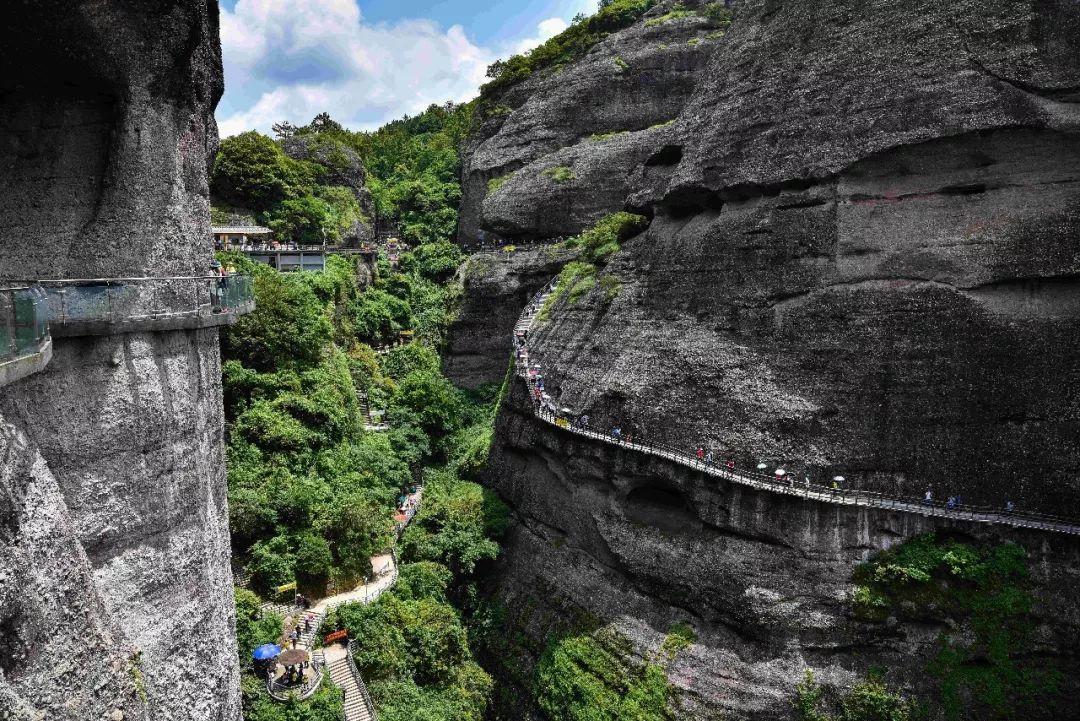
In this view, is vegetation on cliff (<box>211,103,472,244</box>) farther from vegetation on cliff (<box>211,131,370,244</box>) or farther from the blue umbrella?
the blue umbrella

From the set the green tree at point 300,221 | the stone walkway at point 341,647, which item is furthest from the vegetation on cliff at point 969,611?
the green tree at point 300,221

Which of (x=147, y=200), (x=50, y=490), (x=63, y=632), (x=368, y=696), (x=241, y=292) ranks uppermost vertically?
(x=147, y=200)

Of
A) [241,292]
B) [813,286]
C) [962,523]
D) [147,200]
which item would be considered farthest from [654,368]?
[147,200]

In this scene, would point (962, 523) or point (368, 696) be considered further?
point (368, 696)

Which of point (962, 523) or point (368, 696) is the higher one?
point (962, 523)

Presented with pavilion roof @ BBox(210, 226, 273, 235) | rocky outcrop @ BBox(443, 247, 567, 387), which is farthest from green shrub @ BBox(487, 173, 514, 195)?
pavilion roof @ BBox(210, 226, 273, 235)

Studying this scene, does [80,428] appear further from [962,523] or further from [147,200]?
[962,523]
